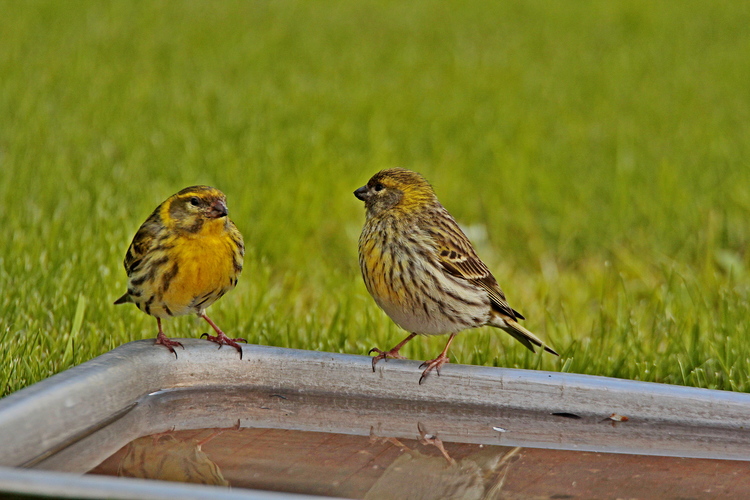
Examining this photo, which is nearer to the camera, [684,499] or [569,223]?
[684,499]

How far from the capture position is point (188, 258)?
13.9 ft

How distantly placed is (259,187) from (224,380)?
349 centimetres

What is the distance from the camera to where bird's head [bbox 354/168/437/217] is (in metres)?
4.93

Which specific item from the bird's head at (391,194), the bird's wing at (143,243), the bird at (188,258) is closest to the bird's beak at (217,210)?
the bird at (188,258)

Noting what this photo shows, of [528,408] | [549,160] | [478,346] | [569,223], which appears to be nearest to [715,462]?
[528,408]

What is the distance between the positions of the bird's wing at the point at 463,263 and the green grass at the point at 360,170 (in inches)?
11.7

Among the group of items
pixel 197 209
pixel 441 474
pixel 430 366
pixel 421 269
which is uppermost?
pixel 197 209

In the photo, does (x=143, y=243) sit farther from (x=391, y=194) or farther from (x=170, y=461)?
(x=391, y=194)

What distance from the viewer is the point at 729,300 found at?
18.6 feet

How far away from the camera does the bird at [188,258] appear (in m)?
4.22

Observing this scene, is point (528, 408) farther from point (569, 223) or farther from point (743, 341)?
point (569, 223)

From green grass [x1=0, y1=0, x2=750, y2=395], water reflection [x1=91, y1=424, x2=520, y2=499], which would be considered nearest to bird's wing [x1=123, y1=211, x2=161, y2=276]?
green grass [x1=0, y1=0, x2=750, y2=395]

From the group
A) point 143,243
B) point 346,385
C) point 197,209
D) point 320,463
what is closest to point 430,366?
point 346,385

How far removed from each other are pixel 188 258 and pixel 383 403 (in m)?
1.01
